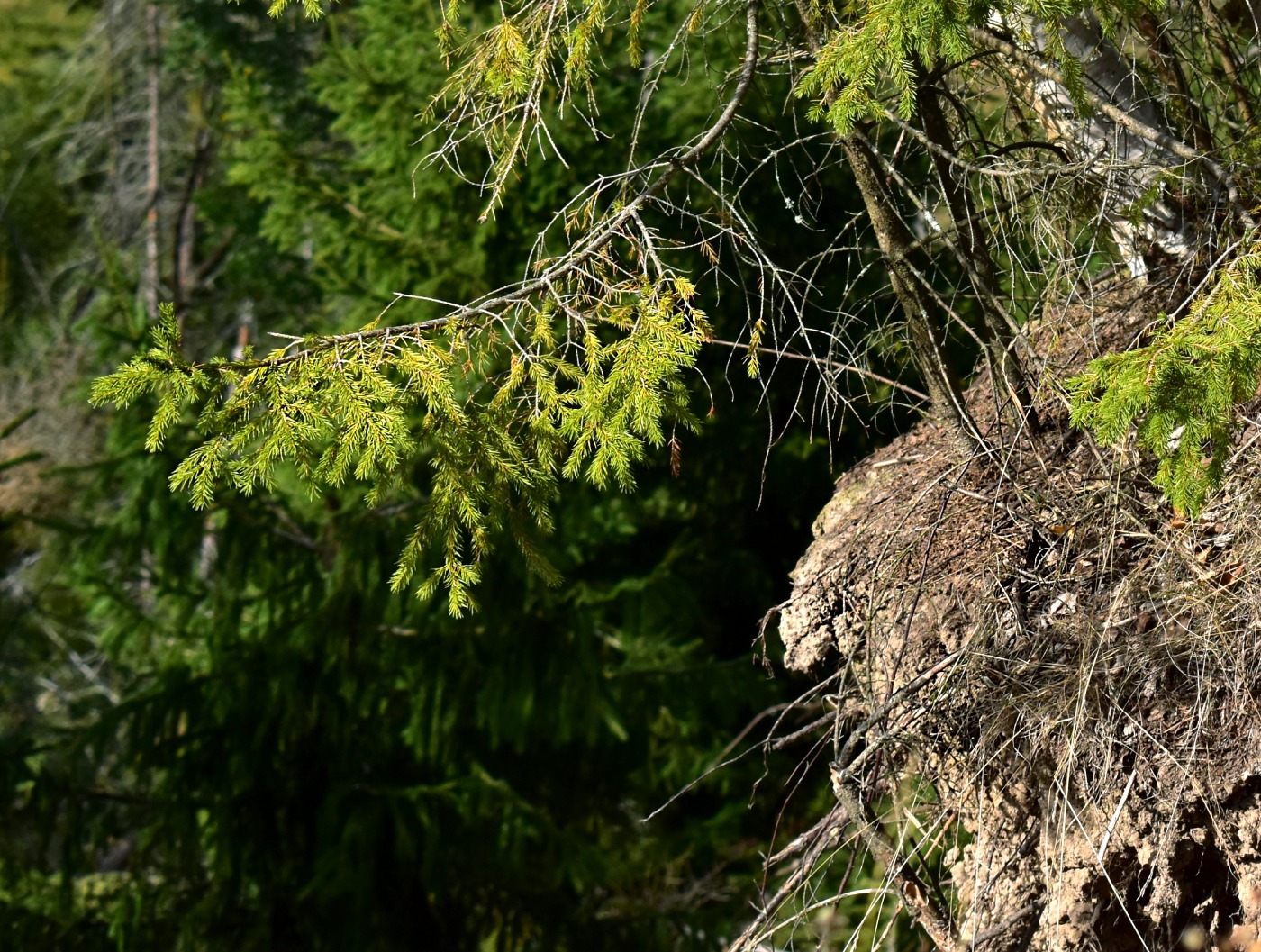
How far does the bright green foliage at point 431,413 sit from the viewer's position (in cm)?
317

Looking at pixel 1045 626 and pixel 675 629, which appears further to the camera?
pixel 675 629

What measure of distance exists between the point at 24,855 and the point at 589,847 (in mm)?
3689

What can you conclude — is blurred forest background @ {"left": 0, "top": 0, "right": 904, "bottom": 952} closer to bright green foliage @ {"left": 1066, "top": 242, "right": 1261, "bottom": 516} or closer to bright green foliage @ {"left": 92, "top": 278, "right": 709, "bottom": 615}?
bright green foliage @ {"left": 92, "top": 278, "right": 709, "bottom": 615}

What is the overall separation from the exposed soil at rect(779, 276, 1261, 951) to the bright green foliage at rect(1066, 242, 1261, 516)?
20cm

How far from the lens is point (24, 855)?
8.54m

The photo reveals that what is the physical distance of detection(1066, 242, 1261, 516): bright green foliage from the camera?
114 inches

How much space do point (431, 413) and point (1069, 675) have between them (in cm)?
178

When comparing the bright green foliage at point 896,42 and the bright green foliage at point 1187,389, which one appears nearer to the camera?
the bright green foliage at point 1187,389

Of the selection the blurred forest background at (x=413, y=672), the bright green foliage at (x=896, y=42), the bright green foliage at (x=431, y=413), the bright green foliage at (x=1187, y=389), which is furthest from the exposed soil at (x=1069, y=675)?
the blurred forest background at (x=413, y=672)

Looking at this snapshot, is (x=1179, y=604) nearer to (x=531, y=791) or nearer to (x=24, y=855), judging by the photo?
(x=531, y=791)

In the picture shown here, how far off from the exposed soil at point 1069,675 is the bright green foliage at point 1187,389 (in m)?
0.20

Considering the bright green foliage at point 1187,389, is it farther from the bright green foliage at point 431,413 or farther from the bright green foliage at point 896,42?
the bright green foliage at point 431,413

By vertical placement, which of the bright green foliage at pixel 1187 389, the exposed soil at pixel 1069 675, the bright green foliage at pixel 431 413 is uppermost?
the bright green foliage at pixel 431 413

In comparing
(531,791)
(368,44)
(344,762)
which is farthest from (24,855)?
(368,44)
